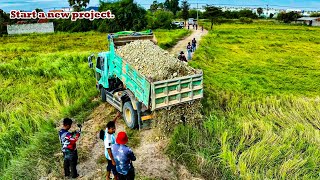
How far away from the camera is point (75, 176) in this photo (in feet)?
20.3

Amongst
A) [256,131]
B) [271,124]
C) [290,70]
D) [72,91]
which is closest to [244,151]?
[256,131]

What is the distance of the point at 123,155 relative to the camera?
485 cm

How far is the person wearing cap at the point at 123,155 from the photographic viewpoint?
475cm

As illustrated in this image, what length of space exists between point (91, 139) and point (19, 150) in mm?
1677

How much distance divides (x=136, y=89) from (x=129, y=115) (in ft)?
2.97

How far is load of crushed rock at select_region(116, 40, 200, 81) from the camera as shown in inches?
305

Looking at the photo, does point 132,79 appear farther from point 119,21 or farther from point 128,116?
point 119,21

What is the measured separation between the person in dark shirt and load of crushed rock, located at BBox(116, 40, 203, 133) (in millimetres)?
2354

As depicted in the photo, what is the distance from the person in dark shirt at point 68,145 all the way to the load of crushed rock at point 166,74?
92.7 inches

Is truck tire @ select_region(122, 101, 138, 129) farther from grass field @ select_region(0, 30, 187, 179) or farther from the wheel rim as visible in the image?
grass field @ select_region(0, 30, 187, 179)

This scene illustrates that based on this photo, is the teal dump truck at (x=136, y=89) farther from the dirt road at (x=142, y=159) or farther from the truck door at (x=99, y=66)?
the dirt road at (x=142, y=159)

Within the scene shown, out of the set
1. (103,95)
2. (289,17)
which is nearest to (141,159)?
(103,95)

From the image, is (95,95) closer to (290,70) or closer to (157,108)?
(157,108)

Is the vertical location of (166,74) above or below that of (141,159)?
above
